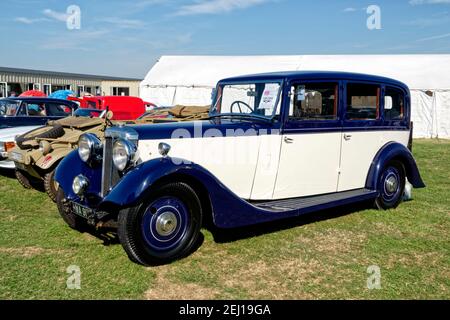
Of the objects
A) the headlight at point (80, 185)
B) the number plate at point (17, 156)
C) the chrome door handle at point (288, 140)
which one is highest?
the chrome door handle at point (288, 140)

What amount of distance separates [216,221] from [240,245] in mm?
584

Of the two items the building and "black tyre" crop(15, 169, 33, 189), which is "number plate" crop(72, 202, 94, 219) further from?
the building

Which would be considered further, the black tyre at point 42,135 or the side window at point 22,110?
the side window at point 22,110

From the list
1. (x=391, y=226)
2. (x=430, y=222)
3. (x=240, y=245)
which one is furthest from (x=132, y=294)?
(x=430, y=222)

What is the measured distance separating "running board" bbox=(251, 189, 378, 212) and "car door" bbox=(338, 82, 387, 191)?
0.49 ft

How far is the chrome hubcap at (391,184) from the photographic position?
5594 mm

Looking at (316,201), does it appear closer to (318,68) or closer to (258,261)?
(258,261)

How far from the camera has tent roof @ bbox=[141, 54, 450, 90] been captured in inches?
708

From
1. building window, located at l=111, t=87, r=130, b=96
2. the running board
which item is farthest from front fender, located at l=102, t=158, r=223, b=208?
building window, located at l=111, t=87, r=130, b=96

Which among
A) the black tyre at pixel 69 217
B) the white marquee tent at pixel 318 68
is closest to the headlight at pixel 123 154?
the black tyre at pixel 69 217

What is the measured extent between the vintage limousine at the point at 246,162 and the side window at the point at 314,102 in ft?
0.04

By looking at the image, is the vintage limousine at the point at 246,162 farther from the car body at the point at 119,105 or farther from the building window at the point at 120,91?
the building window at the point at 120,91

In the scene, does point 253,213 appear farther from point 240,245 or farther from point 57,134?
point 57,134

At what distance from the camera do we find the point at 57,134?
6.34 meters
